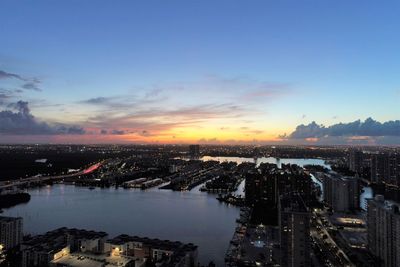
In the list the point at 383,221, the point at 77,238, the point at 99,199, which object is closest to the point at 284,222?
the point at 383,221

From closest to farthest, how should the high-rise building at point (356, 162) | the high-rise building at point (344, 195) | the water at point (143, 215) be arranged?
the water at point (143, 215) → the high-rise building at point (344, 195) → the high-rise building at point (356, 162)

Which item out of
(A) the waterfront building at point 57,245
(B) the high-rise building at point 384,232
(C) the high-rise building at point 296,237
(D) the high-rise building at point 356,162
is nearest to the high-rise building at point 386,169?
(D) the high-rise building at point 356,162

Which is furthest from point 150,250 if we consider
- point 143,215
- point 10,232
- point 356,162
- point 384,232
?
point 356,162

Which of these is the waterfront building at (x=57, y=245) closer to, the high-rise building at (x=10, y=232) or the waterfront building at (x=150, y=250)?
the waterfront building at (x=150, y=250)

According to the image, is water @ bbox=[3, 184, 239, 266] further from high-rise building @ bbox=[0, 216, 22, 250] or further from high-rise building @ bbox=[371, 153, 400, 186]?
high-rise building @ bbox=[371, 153, 400, 186]

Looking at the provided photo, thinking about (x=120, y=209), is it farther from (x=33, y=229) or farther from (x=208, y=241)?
(x=208, y=241)

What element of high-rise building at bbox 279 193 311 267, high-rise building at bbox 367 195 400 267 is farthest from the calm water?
high-rise building at bbox 367 195 400 267
